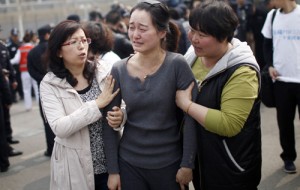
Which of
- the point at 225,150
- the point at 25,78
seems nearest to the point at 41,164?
the point at 225,150

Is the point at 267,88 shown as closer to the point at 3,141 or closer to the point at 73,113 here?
the point at 73,113

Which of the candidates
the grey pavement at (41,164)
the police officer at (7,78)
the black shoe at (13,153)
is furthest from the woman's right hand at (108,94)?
the black shoe at (13,153)

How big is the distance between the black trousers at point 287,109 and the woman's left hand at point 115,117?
92.5 inches

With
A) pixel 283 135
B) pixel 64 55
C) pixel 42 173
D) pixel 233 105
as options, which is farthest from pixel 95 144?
pixel 42 173

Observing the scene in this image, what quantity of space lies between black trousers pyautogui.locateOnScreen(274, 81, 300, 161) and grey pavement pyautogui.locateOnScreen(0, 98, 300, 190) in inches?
10.5

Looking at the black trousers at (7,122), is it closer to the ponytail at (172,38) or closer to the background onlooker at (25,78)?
the background onlooker at (25,78)

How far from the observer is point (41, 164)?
5.25 meters

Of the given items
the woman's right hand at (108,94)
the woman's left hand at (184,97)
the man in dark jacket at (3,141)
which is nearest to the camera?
the woman's left hand at (184,97)

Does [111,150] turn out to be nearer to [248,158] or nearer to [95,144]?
[95,144]

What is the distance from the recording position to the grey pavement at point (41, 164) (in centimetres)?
405

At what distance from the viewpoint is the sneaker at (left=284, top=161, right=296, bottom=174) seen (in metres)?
4.13

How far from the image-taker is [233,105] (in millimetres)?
2047

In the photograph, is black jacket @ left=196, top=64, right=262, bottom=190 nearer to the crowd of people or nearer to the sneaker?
the crowd of people

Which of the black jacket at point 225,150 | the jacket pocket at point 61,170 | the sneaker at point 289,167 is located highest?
the black jacket at point 225,150
